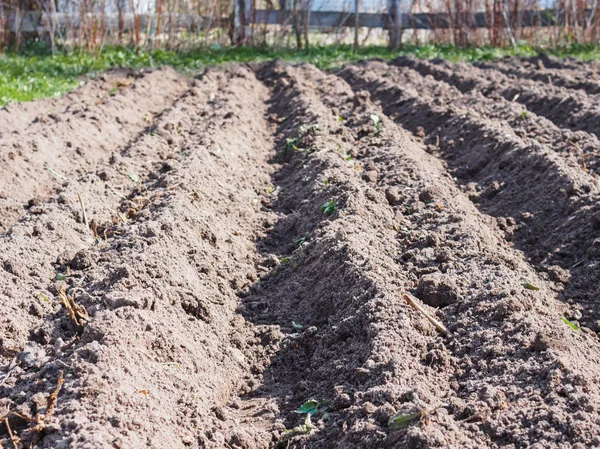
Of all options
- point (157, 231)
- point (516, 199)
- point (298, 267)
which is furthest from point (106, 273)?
point (516, 199)

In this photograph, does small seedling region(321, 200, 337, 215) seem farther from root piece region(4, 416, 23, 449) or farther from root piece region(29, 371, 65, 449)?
root piece region(4, 416, 23, 449)

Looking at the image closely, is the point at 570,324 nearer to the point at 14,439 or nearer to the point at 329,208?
the point at 329,208

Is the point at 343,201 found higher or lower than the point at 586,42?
lower

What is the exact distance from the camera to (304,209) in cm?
548

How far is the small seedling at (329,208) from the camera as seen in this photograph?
5121 mm

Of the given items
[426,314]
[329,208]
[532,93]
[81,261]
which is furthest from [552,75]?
[81,261]

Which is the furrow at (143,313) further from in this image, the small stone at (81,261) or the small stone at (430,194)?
the small stone at (430,194)

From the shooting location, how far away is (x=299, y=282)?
14.4 feet

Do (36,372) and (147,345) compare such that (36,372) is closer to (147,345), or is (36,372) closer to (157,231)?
(147,345)

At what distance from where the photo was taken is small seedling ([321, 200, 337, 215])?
16.8 feet

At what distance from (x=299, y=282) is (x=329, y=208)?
2.94 feet

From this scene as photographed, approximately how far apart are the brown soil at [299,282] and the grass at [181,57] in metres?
4.07

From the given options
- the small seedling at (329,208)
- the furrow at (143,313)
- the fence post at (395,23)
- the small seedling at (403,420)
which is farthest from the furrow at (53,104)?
the fence post at (395,23)

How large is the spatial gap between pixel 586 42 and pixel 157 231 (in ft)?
44.0
